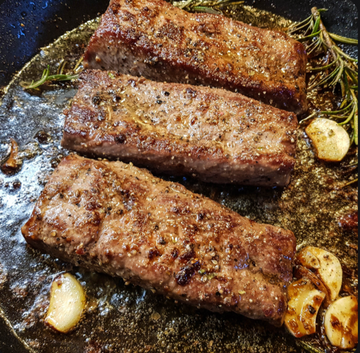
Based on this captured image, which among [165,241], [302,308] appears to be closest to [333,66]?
[302,308]

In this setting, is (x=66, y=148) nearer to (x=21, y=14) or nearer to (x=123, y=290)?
(x=123, y=290)

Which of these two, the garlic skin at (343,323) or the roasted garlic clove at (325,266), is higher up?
the roasted garlic clove at (325,266)

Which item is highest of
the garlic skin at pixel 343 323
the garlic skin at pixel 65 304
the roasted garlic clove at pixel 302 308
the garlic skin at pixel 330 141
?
the garlic skin at pixel 330 141

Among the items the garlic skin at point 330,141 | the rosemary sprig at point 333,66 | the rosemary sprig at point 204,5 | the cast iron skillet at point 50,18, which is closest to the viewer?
the garlic skin at point 330,141

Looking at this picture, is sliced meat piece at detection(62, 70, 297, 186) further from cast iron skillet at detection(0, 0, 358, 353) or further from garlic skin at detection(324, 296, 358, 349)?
cast iron skillet at detection(0, 0, 358, 353)

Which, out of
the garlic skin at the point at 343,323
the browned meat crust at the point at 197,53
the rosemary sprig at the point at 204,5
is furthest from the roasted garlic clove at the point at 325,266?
the rosemary sprig at the point at 204,5

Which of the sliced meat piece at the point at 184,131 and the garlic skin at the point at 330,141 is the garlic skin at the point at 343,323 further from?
the garlic skin at the point at 330,141

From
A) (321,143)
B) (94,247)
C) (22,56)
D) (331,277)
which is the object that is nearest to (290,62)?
(321,143)
